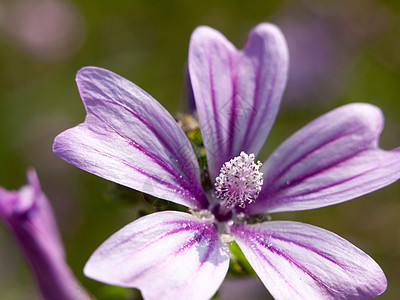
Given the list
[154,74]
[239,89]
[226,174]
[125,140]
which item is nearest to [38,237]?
[125,140]

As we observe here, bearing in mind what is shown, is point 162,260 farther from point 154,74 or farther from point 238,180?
point 154,74

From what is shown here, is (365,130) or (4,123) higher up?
(365,130)

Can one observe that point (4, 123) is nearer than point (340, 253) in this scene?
No

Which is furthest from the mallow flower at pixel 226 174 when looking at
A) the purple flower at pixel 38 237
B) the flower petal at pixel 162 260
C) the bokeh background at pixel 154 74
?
the bokeh background at pixel 154 74

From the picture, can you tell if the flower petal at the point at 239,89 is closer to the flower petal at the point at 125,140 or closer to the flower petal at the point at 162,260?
the flower petal at the point at 125,140

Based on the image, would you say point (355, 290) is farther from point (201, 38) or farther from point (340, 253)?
point (201, 38)

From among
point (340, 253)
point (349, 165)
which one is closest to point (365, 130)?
point (349, 165)

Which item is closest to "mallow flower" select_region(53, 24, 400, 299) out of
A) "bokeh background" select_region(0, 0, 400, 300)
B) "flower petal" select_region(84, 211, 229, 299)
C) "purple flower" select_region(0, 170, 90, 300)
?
"flower petal" select_region(84, 211, 229, 299)
